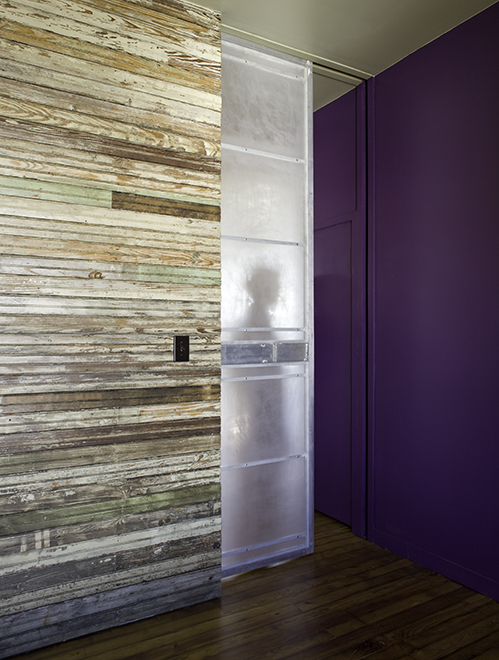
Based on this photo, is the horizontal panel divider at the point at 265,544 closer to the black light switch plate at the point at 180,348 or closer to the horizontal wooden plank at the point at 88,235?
the black light switch plate at the point at 180,348

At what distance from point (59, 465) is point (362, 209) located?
8.02 feet

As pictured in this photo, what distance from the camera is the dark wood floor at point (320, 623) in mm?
2074

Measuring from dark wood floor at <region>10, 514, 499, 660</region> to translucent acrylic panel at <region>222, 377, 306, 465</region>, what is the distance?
68 centimetres

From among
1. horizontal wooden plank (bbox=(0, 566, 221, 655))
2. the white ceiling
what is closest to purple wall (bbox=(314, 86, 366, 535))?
the white ceiling

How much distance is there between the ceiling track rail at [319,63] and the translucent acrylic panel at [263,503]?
2.46 metres

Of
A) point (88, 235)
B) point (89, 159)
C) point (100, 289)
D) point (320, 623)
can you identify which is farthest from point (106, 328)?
point (320, 623)

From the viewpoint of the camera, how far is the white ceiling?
253 centimetres

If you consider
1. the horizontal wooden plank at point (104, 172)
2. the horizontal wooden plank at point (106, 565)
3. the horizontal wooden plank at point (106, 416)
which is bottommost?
the horizontal wooden plank at point (106, 565)

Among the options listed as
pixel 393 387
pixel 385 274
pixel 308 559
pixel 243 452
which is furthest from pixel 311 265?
pixel 308 559

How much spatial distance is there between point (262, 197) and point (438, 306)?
47.3 inches

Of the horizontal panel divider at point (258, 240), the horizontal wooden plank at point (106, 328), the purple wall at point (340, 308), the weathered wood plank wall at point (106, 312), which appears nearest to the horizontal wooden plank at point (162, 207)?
the weathered wood plank wall at point (106, 312)

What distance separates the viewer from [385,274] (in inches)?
125

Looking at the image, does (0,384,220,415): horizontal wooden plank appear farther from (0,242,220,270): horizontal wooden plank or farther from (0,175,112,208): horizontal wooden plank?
(0,175,112,208): horizontal wooden plank

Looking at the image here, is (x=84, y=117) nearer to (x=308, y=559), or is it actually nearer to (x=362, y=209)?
(x=362, y=209)
